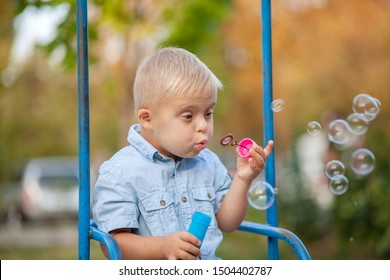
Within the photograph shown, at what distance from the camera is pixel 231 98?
18266 mm

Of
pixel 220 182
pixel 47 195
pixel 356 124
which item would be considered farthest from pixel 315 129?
pixel 47 195

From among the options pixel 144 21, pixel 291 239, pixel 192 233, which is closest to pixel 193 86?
pixel 192 233

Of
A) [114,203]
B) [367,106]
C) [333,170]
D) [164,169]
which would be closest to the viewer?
[114,203]

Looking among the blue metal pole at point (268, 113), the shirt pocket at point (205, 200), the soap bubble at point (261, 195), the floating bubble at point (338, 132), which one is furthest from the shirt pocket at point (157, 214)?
the floating bubble at point (338, 132)

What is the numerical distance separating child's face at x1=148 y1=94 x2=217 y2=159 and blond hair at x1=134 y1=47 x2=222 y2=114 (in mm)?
25

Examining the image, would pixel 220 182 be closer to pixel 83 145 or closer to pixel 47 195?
pixel 83 145

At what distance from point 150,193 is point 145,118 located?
0.25m

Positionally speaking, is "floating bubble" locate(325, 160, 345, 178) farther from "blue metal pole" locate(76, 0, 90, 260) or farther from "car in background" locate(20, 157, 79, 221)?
"car in background" locate(20, 157, 79, 221)

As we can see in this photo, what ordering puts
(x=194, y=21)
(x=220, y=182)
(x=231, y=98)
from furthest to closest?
(x=231, y=98) < (x=194, y=21) < (x=220, y=182)

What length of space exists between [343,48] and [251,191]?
10701 mm

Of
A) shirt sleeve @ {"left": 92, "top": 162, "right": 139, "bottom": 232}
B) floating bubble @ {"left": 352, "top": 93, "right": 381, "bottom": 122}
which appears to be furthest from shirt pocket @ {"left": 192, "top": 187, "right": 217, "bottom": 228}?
floating bubble @ {"left": 352, "top": 93, "right": 381, "bottom": 122}

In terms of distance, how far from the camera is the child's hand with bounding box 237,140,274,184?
7.11 feet

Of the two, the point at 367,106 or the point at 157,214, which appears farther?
the point at 367,106
